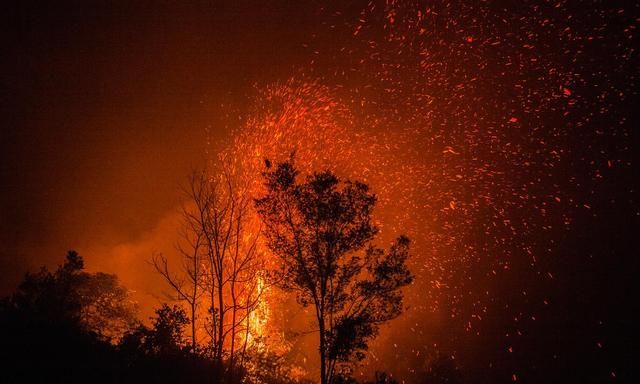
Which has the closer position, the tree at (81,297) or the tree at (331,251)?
the tree at (331,251)

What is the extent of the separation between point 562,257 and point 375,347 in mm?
55671

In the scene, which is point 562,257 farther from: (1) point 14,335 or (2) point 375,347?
(1) point 14,335

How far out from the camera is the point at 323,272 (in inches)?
601

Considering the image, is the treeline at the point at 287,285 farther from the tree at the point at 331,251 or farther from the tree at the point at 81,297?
the tree at the point at 81,297

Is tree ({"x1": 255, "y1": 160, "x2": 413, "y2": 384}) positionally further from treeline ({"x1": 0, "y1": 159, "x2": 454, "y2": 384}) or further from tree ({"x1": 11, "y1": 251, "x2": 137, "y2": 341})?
tree ({"x1": 11, "y1": 251, "x2": 137, "y2": 341})

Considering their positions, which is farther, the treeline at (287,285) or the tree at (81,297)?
the tree at (81,297)

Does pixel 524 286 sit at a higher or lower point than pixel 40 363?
higher

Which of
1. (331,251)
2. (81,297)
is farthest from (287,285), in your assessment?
(81,297)

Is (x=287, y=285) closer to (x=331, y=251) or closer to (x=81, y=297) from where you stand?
(x=331, y=251)

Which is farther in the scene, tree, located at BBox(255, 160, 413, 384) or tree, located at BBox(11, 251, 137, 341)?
tree, located at BBox(11, 251, 137, 341)

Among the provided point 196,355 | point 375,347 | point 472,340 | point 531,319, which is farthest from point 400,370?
point 196,355

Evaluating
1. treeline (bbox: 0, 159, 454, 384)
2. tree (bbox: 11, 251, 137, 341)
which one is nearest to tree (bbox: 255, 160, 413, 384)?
treeline (bbox: 0, 159, 454, 384)

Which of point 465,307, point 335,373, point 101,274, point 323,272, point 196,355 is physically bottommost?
point 335,373

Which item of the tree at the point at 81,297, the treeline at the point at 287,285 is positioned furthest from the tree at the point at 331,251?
the tree at the point at 81,297
